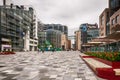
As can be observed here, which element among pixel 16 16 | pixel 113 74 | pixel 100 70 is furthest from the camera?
pixel 16 16

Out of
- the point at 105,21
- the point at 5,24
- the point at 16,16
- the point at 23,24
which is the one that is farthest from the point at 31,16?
the point at 105,21

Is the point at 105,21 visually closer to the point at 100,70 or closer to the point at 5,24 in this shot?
the point at 5,24

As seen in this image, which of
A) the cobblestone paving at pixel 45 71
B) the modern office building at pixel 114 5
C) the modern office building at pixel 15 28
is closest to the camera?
the cobblestone paving at pixel 45 71

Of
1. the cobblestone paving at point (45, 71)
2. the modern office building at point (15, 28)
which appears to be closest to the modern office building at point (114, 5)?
the modern office building at point (15, 28)

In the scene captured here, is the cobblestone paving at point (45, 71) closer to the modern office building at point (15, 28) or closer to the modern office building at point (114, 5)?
the modern office building at point (114, 5)

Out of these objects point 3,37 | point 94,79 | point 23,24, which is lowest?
point 94,79

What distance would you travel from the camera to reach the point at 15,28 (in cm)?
11506

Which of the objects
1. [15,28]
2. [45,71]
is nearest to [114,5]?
[15,28]

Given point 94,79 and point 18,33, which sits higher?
point 18,33

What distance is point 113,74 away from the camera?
12.2 meters

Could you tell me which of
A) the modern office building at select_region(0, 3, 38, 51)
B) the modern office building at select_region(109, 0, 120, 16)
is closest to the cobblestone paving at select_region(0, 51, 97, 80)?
the modern office building at select_region(109, 0, 120, 16)

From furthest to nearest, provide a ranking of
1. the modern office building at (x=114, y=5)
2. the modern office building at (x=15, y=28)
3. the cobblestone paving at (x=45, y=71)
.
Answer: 1. the modern office building at (x=15, y=28)
2. the modern office building at (x=114, y=5)
3. the cobblestone paving at (x=45, y=71)

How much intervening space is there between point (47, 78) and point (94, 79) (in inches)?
95.7

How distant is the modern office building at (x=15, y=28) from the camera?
98.1 m
